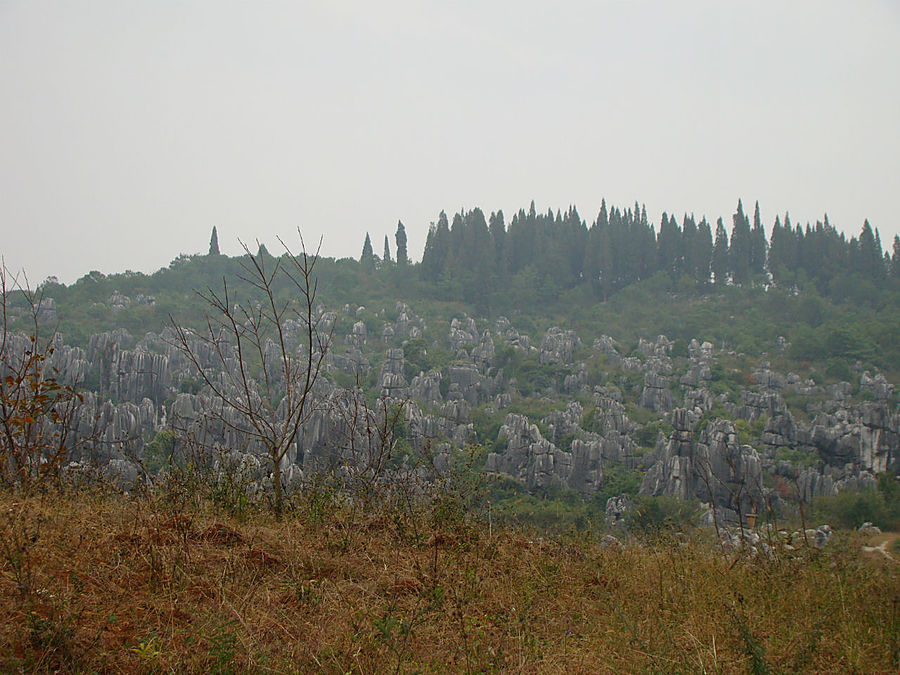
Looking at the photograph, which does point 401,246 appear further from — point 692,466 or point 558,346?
point 692,466

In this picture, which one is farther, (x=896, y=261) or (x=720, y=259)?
(x=720, y=259)

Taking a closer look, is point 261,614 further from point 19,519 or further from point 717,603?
point 717,603

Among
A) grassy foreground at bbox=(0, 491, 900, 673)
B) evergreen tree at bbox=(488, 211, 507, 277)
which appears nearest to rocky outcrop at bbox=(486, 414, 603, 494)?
grassy foreground at bbox=(0, 491, 900, 673)

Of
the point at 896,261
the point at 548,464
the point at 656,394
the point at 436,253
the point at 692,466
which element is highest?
the point at 436,253

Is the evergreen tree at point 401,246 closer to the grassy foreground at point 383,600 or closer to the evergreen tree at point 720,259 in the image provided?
the evergreen tree at point 720,259

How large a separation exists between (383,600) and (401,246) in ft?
251

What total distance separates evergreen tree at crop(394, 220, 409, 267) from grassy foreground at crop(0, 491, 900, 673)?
70176 millimetres

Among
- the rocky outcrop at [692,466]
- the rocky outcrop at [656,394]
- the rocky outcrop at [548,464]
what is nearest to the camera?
the rocky outcrop at [692,466]

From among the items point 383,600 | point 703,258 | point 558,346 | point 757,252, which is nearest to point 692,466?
point 558,346

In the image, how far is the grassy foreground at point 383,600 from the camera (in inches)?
109

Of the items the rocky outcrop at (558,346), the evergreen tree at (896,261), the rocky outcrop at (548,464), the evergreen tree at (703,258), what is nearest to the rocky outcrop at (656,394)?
the rocky outcrop at (558,346)

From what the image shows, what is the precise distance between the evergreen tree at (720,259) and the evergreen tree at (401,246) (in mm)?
35436

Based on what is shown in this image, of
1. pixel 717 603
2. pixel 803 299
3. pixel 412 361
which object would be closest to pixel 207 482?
pixel 717 603

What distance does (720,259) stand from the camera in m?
66.5
